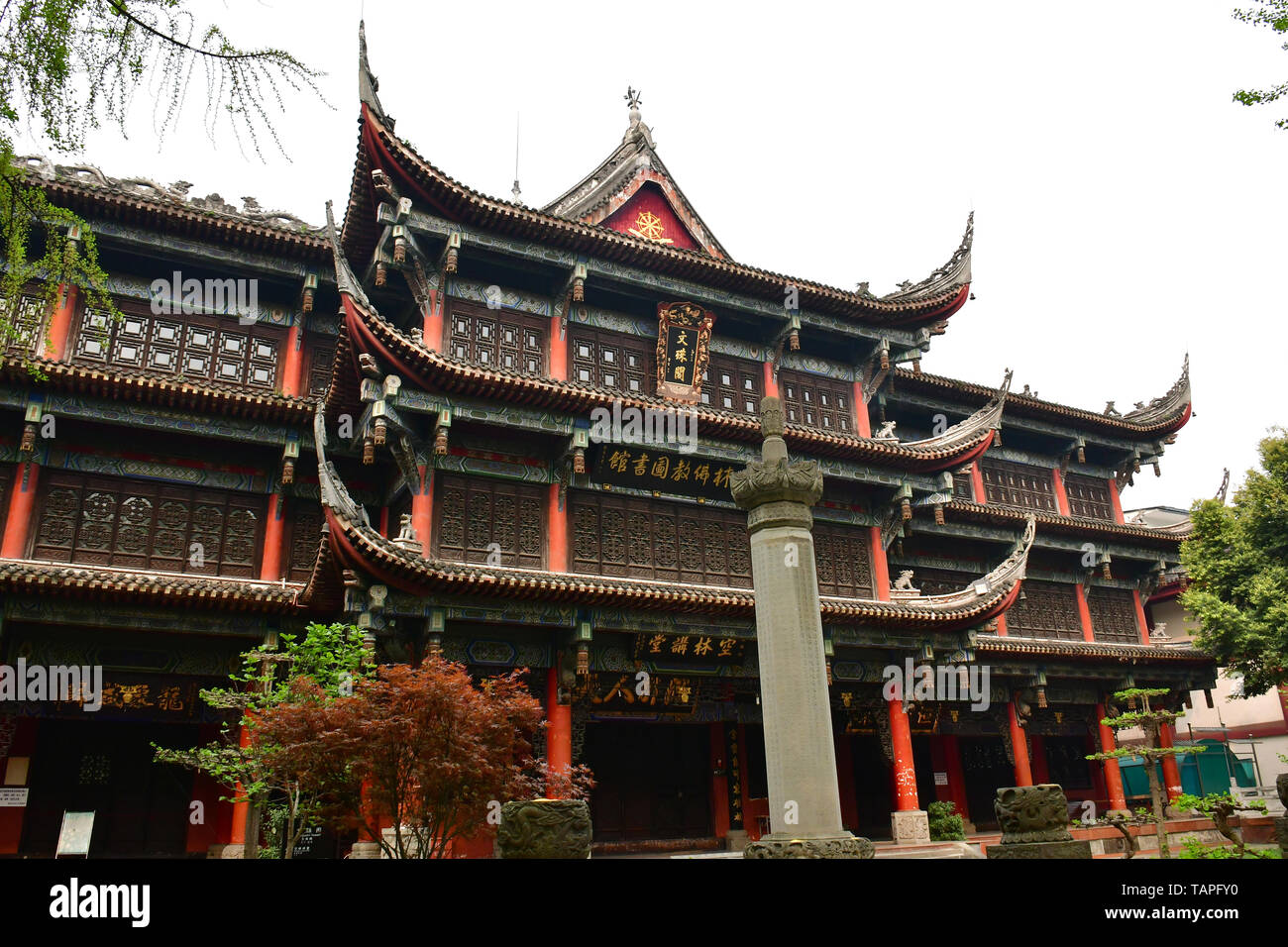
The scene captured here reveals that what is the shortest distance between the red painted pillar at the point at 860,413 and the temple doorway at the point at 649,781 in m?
7.60

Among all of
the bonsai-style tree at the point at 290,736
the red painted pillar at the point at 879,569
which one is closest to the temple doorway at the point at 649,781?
the red painted pillar at the point at 879,569

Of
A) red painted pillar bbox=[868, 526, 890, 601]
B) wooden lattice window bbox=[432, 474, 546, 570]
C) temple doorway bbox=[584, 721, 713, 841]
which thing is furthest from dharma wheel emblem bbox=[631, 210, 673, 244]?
temple doorway bbox=[584, 721, 713, 841]

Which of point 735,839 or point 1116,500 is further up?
point 1116,500

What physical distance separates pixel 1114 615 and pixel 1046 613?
2.84 metres

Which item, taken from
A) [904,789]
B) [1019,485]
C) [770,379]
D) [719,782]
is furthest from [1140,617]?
[719,782]

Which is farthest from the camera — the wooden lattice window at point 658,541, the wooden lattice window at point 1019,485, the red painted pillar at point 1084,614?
the wooden lattice window at point 1019,485

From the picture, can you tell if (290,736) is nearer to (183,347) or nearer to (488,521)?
(488,521)

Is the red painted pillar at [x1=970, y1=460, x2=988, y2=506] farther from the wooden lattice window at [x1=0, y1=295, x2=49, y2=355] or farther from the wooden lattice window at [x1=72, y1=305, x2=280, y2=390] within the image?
the wooden lattice window at [x1=0, y1=295, x2=49, y2=355]

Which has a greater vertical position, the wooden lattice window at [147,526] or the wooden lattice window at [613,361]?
the wooden lattice window at [613,361]

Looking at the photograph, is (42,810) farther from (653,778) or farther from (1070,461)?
(1070,461)

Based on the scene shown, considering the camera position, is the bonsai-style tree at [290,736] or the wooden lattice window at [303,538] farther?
the wooden lattice window at [303,538]

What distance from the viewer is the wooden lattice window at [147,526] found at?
1468 cm

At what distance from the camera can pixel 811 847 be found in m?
9.03

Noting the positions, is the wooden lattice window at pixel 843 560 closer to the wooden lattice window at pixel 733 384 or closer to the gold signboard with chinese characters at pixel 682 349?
the wooden lattice window at pixel 733 384
